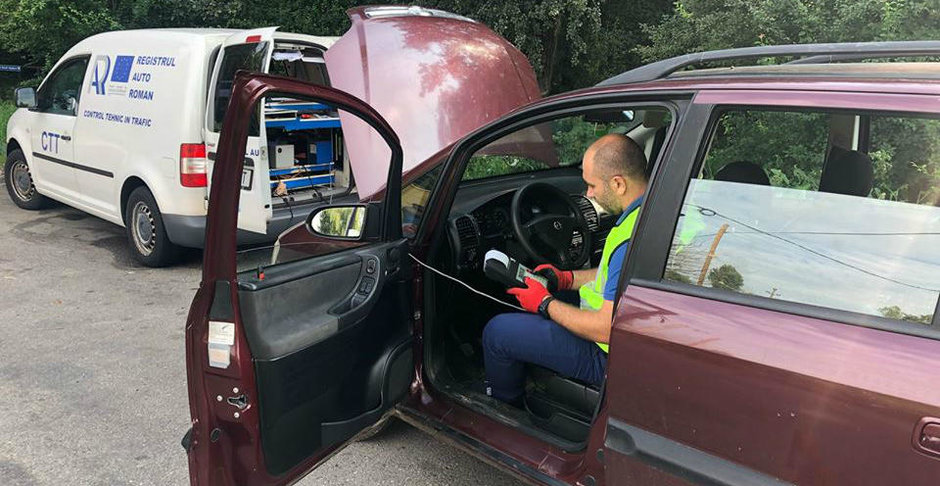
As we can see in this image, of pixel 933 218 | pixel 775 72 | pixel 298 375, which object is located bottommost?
pixel 298 375

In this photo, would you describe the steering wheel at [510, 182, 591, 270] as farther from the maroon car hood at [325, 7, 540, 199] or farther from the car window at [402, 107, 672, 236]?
the maroon car hood at [325, 7, 540, 199]

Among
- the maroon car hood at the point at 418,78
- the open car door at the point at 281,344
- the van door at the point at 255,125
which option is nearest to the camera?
the open car door at the point at 281,344

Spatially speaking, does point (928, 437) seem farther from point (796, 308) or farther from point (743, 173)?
point (743, 173)

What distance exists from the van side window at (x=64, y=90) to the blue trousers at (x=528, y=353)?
5.37 metres

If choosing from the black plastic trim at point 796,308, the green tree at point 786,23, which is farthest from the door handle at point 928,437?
the green tree at point 786,23

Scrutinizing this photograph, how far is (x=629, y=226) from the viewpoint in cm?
215

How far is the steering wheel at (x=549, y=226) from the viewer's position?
2.89 m

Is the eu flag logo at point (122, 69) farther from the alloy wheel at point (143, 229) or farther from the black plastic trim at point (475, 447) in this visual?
the black plastic trim at point (475, 447)

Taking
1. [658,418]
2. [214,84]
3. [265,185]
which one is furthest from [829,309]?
[214,84]

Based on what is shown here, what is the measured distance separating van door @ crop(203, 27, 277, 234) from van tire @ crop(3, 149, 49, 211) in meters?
3.63

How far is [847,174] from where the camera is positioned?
6.09 ft

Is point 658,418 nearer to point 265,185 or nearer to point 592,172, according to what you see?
point 592,172

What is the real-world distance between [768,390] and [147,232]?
5275 millimetres

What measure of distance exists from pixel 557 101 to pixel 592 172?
13.0 inches
